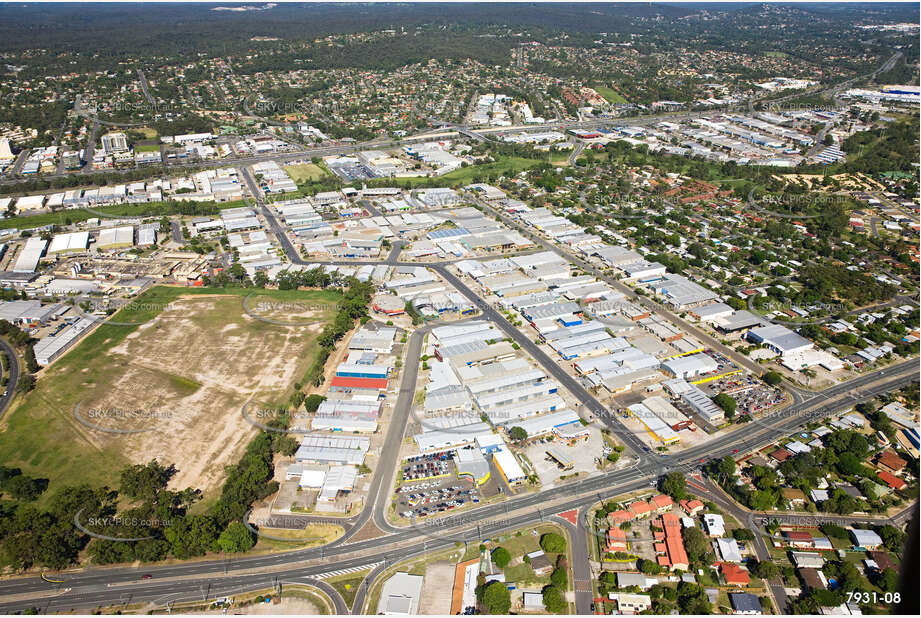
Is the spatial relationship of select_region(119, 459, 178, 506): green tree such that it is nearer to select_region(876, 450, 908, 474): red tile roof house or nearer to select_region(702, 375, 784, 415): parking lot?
select_region(702, 375, 784, 415): parking lot

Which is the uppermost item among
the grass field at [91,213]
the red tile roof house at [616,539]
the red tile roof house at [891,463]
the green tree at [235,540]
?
the red tile roof house at [891,463]

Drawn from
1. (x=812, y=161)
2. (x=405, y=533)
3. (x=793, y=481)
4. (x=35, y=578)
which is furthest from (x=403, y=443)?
(x=812, y=161)

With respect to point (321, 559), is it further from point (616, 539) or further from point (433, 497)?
point (616, 539)

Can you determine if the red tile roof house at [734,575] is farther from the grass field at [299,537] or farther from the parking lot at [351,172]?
the parking lot at [351,172]

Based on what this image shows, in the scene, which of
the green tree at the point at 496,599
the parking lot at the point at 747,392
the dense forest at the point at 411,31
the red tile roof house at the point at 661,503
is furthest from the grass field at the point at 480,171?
the dense forest at the point at 411,31

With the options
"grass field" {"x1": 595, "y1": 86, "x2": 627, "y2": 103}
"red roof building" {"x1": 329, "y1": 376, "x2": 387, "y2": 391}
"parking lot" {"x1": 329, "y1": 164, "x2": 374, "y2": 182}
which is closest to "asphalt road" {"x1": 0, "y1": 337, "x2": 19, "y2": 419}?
"red roof building" {"x1": 329, "y1": 376, "x2": 387, "y2": 391}

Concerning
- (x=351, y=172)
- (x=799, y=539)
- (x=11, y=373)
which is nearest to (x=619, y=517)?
(x=799, y=539)

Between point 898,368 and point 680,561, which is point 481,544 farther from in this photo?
point 898,368
